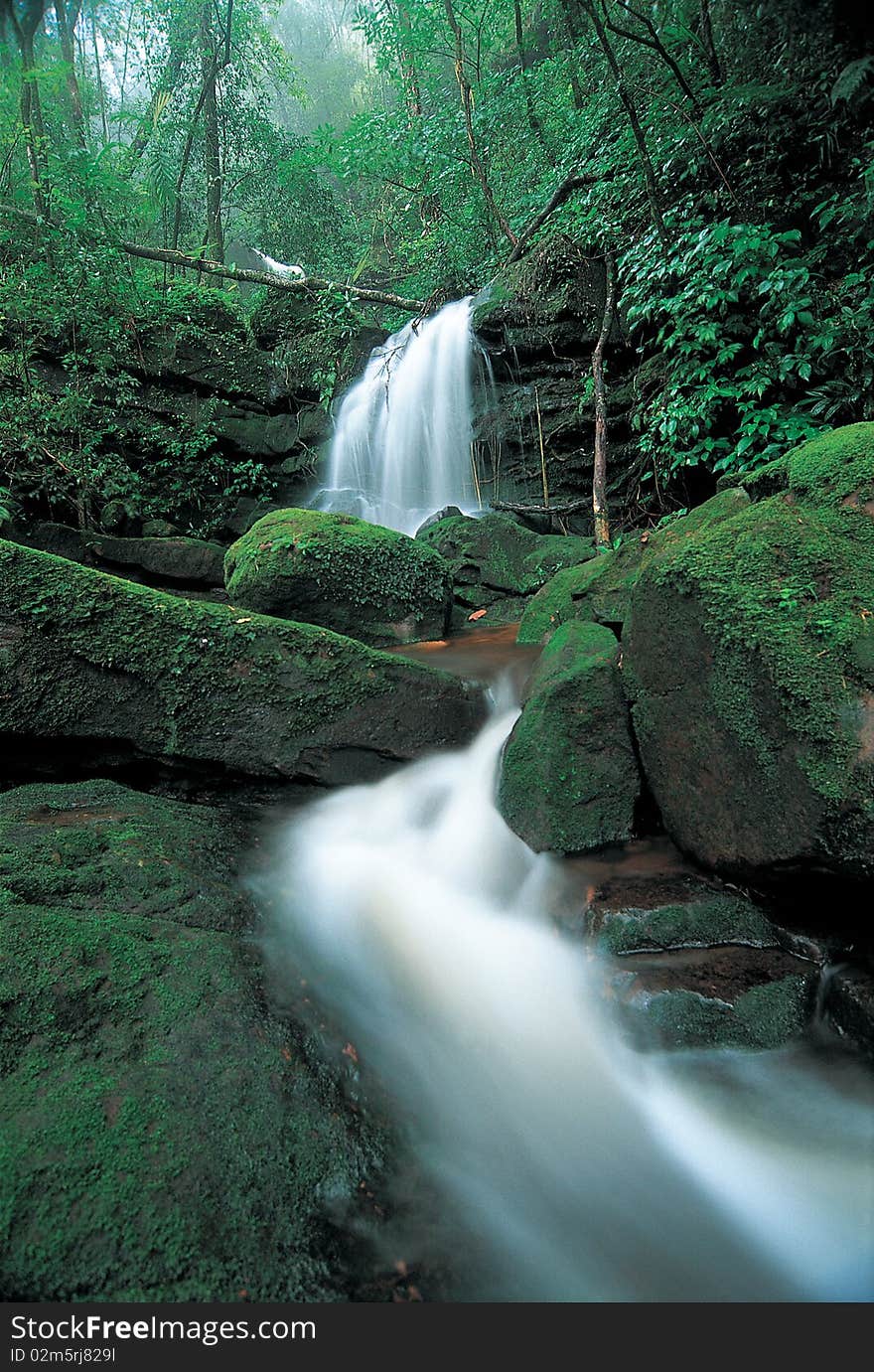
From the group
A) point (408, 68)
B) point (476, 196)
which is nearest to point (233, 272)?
point (476, 196)

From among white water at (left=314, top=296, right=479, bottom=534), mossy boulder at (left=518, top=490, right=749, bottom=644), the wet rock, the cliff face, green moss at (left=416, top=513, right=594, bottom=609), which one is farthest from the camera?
white water at (left=314, top=296, right=479, bottom=534)

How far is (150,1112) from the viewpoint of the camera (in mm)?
1560

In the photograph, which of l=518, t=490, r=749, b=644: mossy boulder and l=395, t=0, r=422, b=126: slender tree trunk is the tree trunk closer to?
l=395, t=0, r=422, b=126: slender tree trunk

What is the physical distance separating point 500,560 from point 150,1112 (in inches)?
250

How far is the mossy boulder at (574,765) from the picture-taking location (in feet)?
9.86

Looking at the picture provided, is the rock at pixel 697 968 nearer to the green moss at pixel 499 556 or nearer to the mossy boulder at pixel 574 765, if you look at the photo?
the mossy boulder at pixel 574 765

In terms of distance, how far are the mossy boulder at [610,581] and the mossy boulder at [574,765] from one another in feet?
2.77

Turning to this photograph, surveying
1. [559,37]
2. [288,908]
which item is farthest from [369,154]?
[288,908]

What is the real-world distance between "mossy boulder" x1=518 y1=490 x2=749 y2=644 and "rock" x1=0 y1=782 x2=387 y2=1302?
114 inches

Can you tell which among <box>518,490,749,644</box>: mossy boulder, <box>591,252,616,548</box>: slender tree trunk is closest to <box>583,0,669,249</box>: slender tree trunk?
<box>591,252,616,548</box>: slender tree trunk

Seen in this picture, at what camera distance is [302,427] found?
11172 mm

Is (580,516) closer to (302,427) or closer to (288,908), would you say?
(302,427)

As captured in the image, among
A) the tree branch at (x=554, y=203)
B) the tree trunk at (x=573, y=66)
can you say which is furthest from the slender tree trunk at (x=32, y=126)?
→ the tree trunk at (x=573, y=66)

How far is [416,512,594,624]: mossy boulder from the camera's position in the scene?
6.98 m
